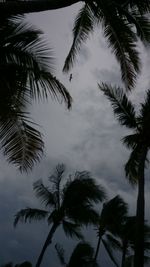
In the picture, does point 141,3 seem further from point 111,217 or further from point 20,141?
point 111,217

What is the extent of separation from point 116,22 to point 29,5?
273 cm

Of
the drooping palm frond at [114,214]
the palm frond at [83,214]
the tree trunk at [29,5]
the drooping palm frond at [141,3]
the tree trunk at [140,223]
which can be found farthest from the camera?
the drooping palm frond at [114,214]

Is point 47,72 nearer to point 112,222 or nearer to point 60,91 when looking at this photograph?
point 60,91

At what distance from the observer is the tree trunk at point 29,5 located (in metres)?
6.93

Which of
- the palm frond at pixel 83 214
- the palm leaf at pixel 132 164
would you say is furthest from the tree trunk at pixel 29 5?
the palm frond at pixel 83 214

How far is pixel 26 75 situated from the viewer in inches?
294

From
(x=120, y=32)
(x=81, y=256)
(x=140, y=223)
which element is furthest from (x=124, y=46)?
(x=81, y=256)

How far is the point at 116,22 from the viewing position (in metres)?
9.14

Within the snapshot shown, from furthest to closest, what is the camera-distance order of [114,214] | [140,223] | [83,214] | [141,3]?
[114,214] < [83,214] < [140,223] < [141,3]

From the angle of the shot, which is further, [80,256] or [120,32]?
[80,256]

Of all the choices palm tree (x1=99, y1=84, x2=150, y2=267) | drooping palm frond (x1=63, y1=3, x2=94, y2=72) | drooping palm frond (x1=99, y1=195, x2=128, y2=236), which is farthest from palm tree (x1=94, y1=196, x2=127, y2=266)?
drooping palm frond (x1=63, y1=3, x2=94, y2=72)

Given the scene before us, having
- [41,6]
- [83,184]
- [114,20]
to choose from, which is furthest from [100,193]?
[41,6]

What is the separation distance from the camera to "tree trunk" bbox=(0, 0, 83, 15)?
6.93 metres

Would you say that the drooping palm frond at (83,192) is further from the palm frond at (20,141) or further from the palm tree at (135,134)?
the palm frond at (20,141)
